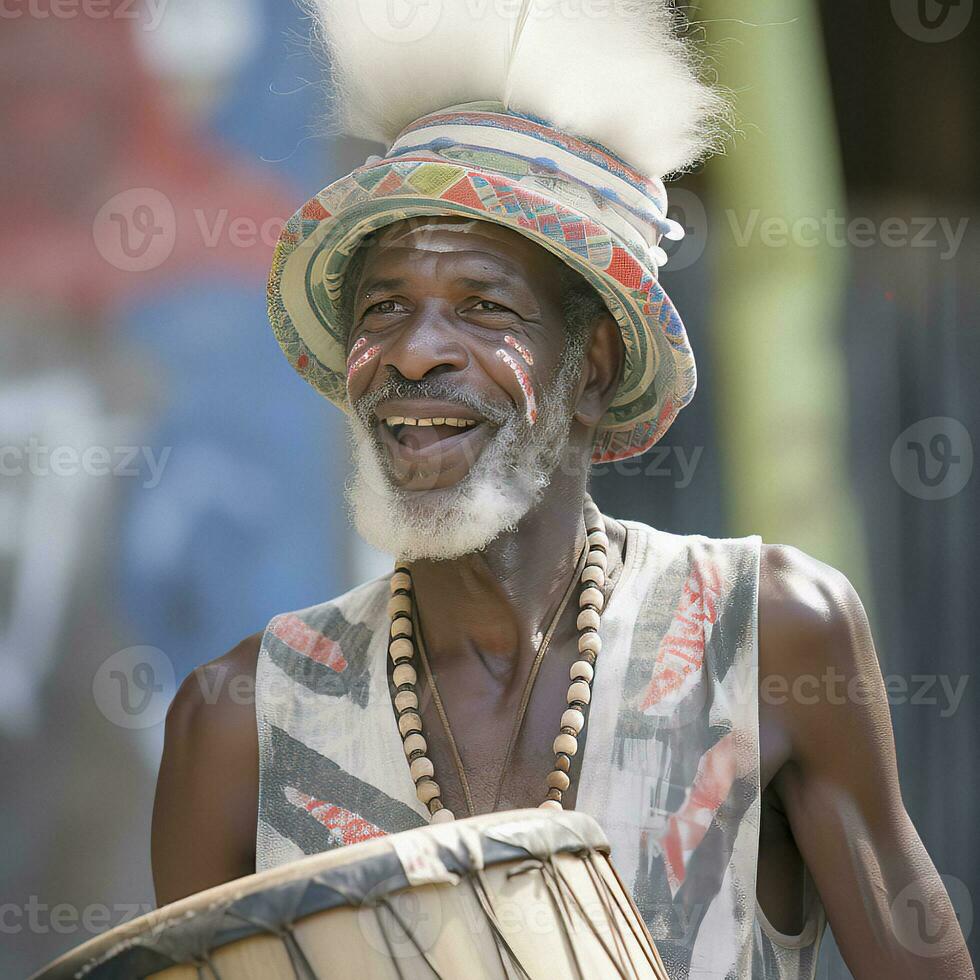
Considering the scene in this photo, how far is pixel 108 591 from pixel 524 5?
2177 millimetres

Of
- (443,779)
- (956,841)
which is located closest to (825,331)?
(956,841)

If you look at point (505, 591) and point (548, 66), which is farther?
point (505, 591)

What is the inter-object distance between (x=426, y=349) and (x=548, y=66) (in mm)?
587

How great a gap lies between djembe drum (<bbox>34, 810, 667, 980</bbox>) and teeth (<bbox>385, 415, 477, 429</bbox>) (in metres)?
1.09

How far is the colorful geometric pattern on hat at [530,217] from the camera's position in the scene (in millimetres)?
2648

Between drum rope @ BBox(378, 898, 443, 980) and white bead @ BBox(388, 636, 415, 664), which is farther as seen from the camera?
white bead @ BBox(388, 636, 415, 664)

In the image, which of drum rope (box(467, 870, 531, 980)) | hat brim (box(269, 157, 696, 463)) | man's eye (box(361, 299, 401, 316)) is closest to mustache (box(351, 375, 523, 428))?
man's eye (box(361, 299, 401, 316))

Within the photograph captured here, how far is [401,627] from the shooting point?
288cm

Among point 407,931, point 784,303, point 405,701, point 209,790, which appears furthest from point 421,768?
point 784,303

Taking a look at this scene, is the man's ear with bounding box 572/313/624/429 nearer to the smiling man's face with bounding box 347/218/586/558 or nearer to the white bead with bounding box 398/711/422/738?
the smiling man's face with bounding box 347/218/586/558

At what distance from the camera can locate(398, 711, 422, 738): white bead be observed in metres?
2.74

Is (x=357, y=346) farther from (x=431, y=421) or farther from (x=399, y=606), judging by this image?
(x=399, y=606)

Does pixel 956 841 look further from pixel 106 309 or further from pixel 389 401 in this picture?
pixel 106 309

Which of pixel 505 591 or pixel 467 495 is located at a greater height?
pixel 467 495
